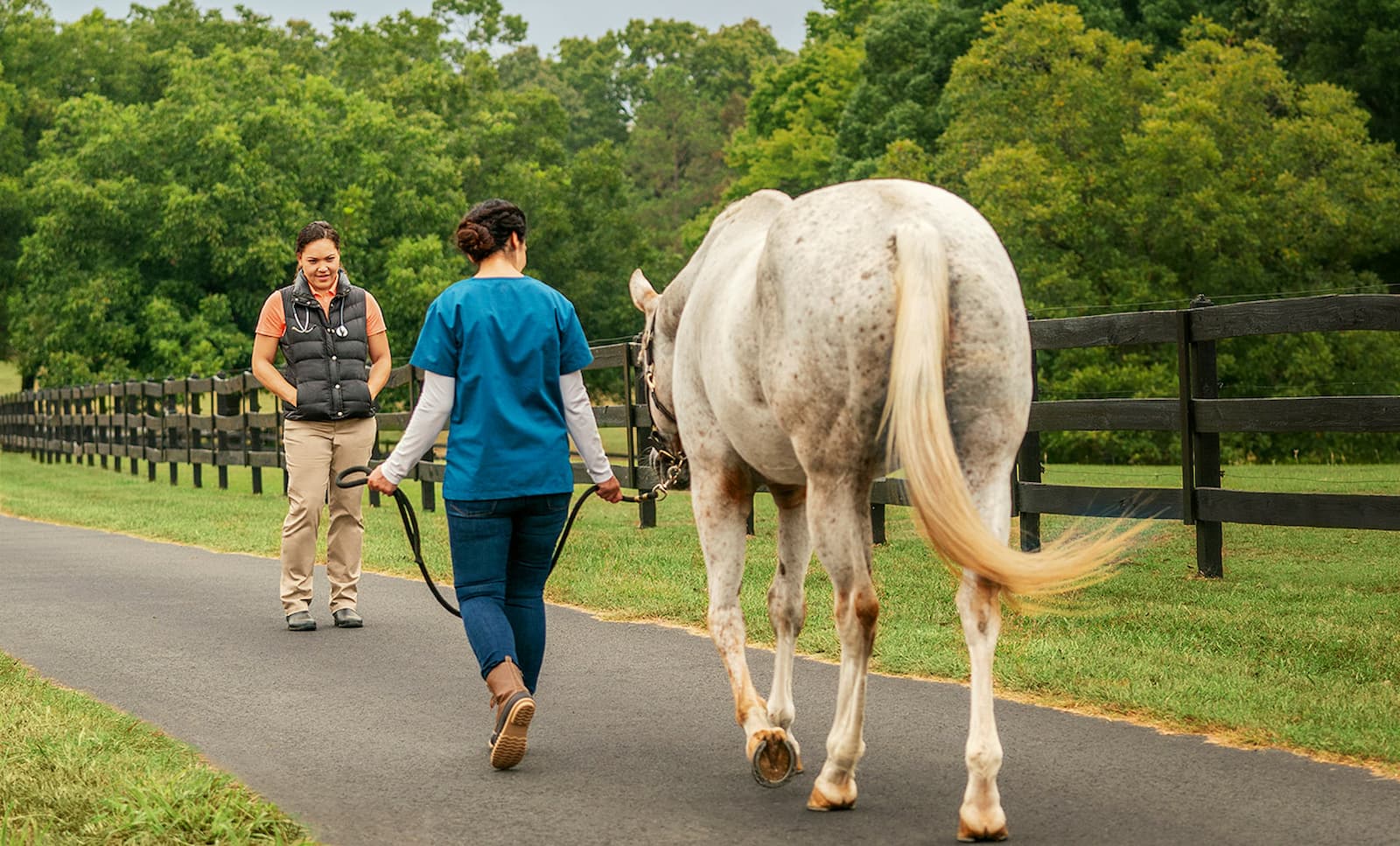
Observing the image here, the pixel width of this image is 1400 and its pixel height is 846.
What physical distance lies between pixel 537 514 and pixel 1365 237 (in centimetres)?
2557

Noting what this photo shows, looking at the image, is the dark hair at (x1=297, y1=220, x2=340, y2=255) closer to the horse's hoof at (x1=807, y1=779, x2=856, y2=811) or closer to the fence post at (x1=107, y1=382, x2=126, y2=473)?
the horse's hoof at (x1=807, y1=779, x2=856, y2=811)

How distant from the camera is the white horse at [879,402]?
4.00 metres

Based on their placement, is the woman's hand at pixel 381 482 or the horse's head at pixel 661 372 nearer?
the woman's hand at pixel 381 482

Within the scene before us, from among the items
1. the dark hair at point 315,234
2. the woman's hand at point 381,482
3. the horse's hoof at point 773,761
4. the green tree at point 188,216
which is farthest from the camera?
the green tree at point 188,216

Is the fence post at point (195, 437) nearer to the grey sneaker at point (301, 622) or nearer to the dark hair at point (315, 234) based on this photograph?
the grey sneaker at point (301, 622)

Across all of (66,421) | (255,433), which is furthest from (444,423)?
(66,421)

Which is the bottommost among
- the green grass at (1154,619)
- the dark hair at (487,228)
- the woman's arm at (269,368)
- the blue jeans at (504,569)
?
the green grass at (1154,619)

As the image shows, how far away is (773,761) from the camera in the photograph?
176 inches

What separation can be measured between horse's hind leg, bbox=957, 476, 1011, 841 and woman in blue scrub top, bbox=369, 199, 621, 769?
1.59 m

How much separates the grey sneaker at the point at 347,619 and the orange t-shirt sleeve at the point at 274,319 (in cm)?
151

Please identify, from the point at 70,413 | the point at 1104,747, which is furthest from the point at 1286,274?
the point at 1104,747

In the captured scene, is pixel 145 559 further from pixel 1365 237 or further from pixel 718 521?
pixel 1365 237

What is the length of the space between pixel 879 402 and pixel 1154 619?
3693 mm

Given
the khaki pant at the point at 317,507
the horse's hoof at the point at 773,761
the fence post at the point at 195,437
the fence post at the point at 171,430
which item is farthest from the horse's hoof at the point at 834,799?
the fence post at the point at 171,430
